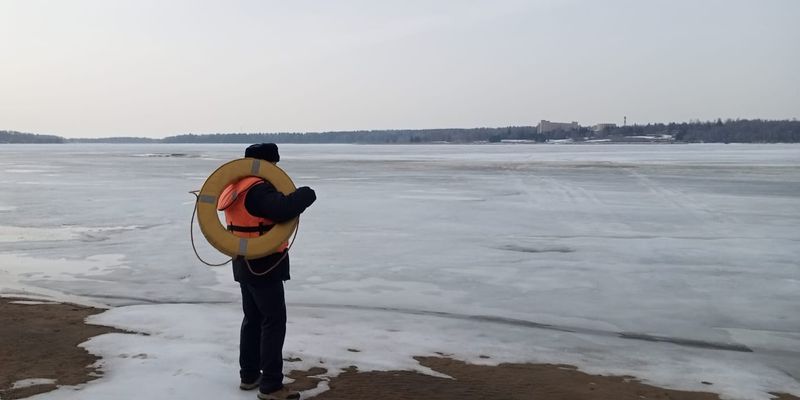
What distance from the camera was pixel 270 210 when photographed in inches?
152

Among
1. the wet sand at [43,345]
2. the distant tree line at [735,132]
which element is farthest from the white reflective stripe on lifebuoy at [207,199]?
the distant tree line at [735,132]

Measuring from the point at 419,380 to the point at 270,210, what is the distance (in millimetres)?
1522

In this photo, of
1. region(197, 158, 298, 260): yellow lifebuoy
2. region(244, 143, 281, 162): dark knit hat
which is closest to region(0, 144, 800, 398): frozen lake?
region(197, 158, 298, 260): yellow lifebuoy

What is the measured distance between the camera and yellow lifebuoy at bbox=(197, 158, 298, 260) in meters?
3.93

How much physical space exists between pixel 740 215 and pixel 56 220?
12747mm

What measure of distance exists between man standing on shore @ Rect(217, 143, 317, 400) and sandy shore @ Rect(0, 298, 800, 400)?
1.05 feet

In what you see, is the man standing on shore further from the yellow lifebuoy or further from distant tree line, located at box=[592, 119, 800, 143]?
distant tree line, located at box=[592, 119, 800, 143]

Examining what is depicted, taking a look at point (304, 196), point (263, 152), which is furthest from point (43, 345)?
point (304, 196)

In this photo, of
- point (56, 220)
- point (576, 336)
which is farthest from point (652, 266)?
point (56, 220)

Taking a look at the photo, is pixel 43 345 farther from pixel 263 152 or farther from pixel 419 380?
pixel 419 380

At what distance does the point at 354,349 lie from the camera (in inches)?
205

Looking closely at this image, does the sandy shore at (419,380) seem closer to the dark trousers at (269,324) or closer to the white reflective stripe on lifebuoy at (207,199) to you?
the dark trousers at (269,324)

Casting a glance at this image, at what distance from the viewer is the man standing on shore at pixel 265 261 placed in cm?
388

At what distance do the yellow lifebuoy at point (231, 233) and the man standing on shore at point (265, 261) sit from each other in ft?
0.15
